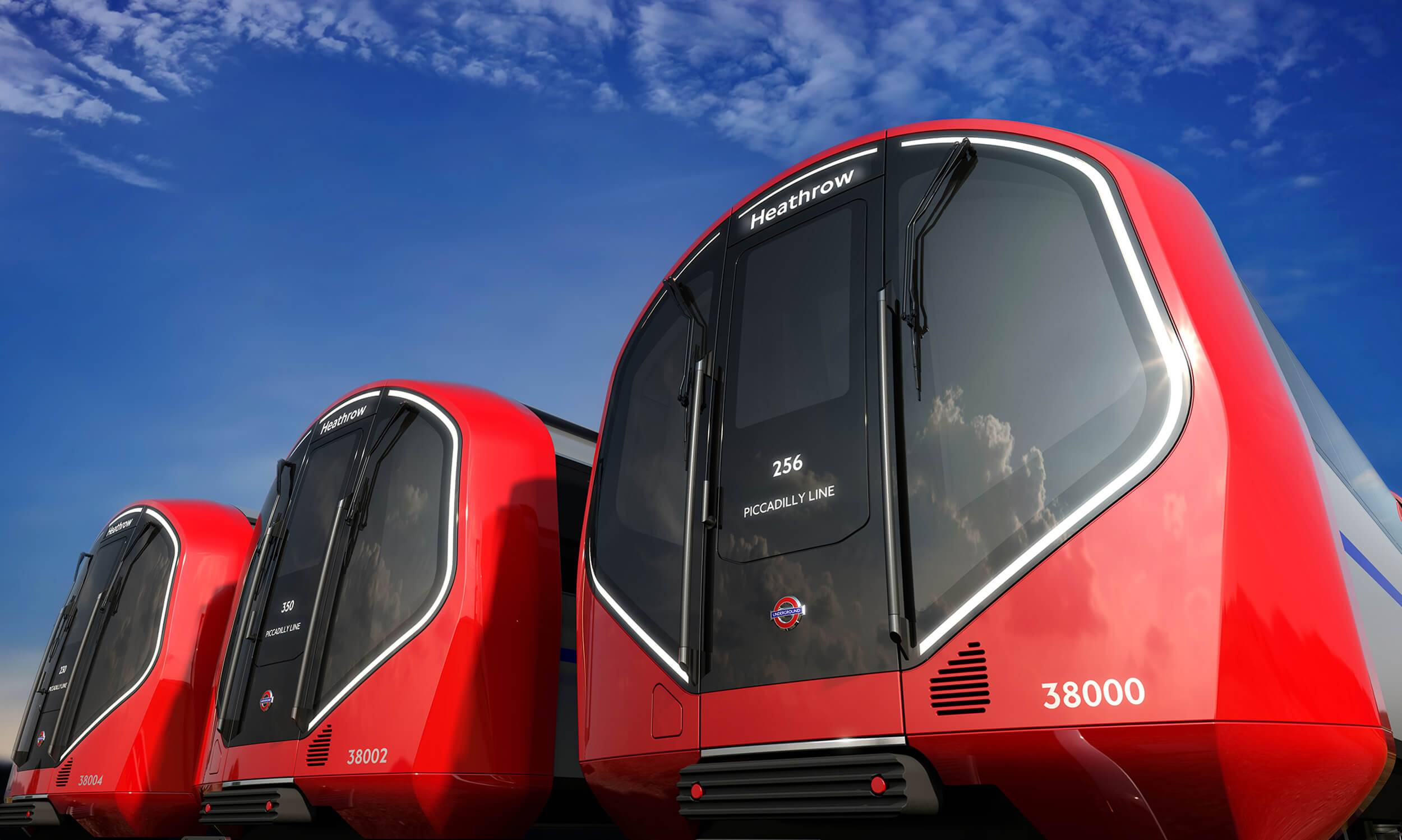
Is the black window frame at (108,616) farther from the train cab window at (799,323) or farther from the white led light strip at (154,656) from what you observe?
the train cab window at (799,323)

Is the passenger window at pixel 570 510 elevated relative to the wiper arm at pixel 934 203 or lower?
lower

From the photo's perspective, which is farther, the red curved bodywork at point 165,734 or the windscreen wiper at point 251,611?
the red curved bodywork at point 165,734

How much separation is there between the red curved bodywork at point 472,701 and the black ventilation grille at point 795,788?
1763 mm

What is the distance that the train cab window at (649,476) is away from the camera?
417 cm

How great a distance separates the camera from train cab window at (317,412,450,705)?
5461 mm

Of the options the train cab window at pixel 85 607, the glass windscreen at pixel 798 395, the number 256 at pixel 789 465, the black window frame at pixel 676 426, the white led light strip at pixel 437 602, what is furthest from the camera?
the train cab window at pixel 85 607

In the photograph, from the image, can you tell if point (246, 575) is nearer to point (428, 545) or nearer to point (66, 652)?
point (428, 545)

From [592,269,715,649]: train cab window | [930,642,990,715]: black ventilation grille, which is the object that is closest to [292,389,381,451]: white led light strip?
[592,269,715,649]: train cab window

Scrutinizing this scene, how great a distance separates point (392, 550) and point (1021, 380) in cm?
361

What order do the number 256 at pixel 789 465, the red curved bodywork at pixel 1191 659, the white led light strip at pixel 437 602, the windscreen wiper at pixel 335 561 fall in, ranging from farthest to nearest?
1. the windscreen wiper at pixel 335 561
2. the white led light strip at pixel 437 602
3. the number 256 at pixel 789 465
4. the red curved bodywork at pixel 1191 659

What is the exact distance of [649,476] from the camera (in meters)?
4.55

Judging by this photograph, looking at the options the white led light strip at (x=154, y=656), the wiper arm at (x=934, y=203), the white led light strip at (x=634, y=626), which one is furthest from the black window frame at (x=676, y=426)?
the white led light strip at (x=154, y=656)

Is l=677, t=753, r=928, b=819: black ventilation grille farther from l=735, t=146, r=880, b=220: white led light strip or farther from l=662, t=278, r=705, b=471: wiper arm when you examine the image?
l=735, t=146, r=880, b=220: white led light strip

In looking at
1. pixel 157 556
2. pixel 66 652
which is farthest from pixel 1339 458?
pixel 66 652
